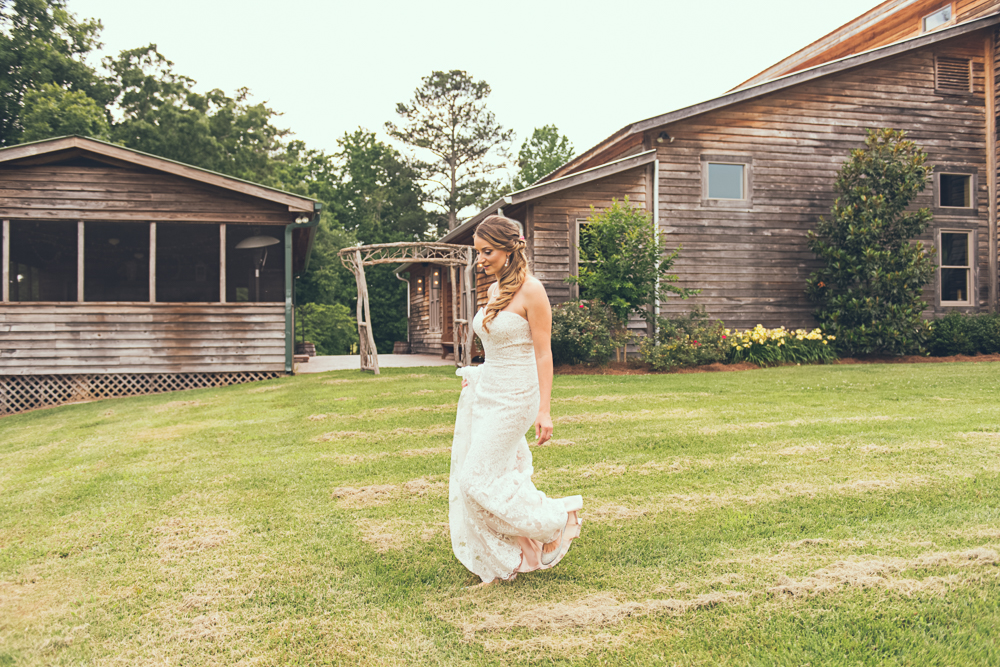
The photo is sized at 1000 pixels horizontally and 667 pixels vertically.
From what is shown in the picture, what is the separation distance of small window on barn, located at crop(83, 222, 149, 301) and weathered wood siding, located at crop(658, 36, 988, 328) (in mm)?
13485

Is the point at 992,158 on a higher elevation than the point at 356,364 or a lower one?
higher

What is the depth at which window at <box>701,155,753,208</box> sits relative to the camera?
14320 millimetres

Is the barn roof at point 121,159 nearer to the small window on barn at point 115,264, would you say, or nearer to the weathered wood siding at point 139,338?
the weathered wood siding at point 139,338

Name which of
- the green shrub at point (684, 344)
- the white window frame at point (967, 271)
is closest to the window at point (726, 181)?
the green shrub at point (684, 344)

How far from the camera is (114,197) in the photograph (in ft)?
42.0

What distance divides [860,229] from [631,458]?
10461 mm

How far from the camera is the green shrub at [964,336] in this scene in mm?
13891

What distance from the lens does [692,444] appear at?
6.07 metres

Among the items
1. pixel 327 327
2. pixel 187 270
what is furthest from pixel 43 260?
pixel 327 327

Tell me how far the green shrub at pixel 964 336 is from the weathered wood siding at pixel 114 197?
14107mm

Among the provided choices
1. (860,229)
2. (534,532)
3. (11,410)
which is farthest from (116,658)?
(860,229)

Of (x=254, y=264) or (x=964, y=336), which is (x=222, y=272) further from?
(x=964, y=336)

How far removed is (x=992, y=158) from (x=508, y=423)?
17.0 m

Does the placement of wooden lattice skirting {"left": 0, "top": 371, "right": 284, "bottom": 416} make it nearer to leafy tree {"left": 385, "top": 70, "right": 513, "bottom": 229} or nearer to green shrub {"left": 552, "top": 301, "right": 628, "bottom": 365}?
green shrub {"left": 552, "top": 301, "right": 628, "bottom": 365}
